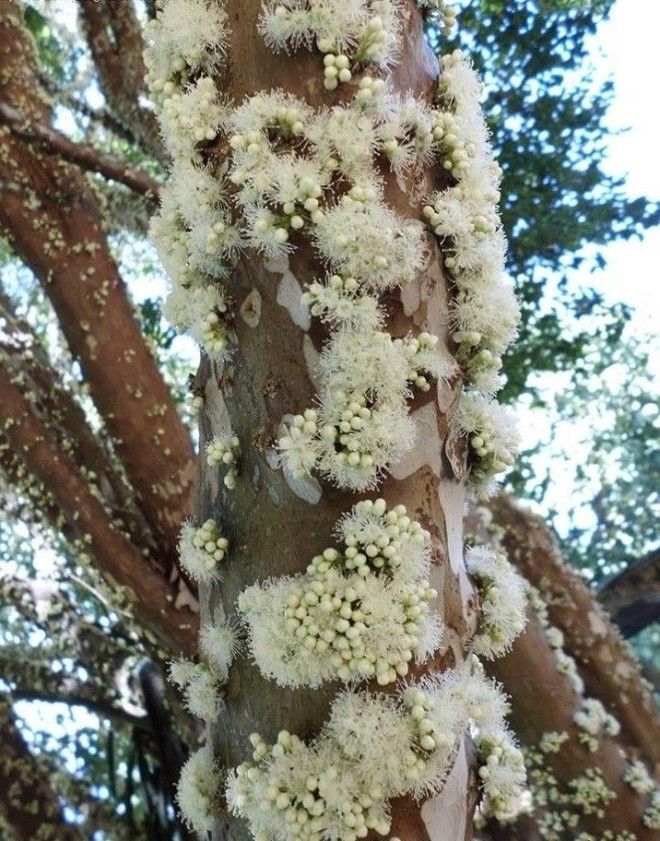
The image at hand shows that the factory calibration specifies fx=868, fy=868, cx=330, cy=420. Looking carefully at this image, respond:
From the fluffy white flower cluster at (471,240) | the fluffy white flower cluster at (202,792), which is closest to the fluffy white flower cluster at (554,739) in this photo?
the fluffy white flower cluster at (202,792)

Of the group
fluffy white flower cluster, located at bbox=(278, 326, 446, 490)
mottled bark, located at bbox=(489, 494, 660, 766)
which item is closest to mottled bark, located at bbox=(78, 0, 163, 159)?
mottled bark, located at bbox=(489, 494, 660, 766)

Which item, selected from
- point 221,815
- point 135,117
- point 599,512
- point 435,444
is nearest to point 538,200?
point 135,117

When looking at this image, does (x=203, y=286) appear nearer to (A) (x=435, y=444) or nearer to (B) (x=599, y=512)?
(A) (x=435, y=444)

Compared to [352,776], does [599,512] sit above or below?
above

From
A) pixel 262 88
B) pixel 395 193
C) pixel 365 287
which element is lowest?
pixel 365 287

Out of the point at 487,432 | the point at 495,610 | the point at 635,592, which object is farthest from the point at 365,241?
the point at 635,592

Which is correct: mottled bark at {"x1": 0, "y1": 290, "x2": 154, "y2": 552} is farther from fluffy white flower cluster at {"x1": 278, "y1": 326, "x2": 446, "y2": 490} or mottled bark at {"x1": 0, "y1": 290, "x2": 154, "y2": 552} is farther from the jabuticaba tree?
fluffy white flower cluster at {"x1": 278, "y1": 326, "x2": 446, "y2": 490}
